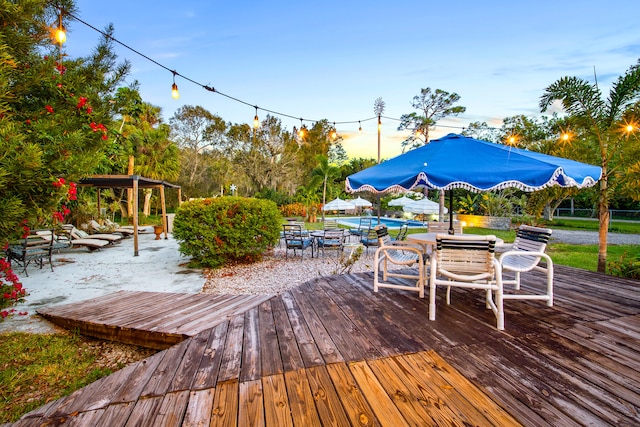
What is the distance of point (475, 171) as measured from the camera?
Answer: 114 inches

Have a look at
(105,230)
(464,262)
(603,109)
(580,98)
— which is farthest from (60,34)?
(105,230)

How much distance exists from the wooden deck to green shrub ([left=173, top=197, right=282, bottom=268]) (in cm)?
444

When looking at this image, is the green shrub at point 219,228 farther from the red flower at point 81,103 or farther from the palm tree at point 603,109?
the palm tree at point 603,109

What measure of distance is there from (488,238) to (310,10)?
9129mm

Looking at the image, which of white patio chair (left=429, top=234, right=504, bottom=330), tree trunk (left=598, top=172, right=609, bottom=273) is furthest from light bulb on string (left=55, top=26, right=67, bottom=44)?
tree trunk (left=598, top=172, right=609, bottom=273)

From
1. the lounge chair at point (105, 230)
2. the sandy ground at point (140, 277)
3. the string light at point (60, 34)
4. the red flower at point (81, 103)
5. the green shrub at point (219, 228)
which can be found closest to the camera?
the red flower at point (81, 103)

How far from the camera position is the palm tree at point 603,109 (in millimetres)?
5137

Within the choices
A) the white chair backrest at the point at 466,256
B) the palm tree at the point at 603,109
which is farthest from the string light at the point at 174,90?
the palm tree at the point at 603,109

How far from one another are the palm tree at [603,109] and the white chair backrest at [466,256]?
13.5 feet

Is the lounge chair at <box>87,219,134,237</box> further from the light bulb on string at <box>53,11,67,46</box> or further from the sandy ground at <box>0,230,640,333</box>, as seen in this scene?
the light bulb on string at <box>53,11,67,46</box>

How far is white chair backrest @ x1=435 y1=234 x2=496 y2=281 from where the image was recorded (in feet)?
8.93

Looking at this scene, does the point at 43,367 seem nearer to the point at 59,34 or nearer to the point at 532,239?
the point at 59,34

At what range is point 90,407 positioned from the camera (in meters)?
1.74

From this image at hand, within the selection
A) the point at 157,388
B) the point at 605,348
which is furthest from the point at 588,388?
the point at 157,388
